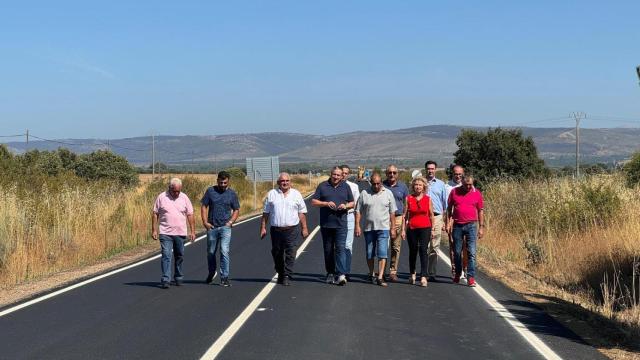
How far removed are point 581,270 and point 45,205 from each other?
12588 mm

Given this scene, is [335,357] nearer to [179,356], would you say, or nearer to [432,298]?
[179,356]

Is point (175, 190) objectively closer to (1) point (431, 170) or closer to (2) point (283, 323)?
Result: (2) point (283, 323)

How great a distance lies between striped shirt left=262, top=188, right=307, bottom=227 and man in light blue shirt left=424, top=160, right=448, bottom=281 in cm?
242

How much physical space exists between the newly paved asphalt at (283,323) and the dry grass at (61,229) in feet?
10.2

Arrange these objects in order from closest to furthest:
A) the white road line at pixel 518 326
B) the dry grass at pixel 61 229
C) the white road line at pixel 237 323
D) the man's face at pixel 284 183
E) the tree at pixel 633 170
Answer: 1. the white road line at pixel 237 323
2. the white road line at pixel 518 326
3. the man's face at pixel 284 183
4. the dry grass at pixel 61 229
5. the tree at pixel 633 170

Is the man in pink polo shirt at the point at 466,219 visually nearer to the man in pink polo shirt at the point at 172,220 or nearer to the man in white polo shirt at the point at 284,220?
the man in white polo shirt at the point at 284,220

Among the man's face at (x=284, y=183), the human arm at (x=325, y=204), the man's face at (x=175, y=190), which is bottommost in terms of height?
the human arm at (x=325, y=204)

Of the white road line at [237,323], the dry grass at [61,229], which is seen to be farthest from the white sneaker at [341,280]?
the dry grass at [61,229]

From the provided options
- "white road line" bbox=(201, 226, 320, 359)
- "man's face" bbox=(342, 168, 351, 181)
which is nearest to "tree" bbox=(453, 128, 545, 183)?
"man's face" bbox=(342, 168, 351, 181)

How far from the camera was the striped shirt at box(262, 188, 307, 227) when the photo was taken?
502 inches

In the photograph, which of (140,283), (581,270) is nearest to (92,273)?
(140,283)

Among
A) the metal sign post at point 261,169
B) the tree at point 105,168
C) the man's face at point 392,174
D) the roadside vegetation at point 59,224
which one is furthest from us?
the tree at point 105,168

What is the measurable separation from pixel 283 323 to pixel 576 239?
10.7 metres

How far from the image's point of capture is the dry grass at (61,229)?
52.4 ft
